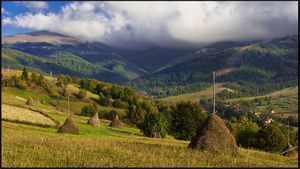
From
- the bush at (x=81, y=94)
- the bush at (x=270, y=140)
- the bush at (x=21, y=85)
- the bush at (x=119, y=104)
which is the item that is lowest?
the bush at (x=270, y=140)

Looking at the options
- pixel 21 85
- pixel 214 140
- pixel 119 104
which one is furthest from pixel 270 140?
pixel 21 85

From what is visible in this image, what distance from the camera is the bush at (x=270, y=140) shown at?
86688 millimetres

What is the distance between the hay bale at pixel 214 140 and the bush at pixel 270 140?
5951 centimetres

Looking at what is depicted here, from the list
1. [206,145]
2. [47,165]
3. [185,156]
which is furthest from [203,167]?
[206,145]

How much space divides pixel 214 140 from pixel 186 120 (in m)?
70.7

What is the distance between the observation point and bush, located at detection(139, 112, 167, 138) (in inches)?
3803

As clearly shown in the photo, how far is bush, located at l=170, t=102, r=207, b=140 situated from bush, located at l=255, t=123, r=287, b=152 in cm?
1502

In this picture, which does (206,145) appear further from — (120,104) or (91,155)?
(120,104)

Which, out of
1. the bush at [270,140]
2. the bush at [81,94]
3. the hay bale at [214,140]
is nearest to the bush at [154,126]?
the bush at [270,140]

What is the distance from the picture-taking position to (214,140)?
2969 centimetres

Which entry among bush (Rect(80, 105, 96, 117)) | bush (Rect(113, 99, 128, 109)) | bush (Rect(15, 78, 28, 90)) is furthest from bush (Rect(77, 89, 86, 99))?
A: bush (Rect(80, 105, 96, 117))

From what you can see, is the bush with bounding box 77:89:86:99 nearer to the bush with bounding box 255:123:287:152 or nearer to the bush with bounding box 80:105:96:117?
the bush with bounding box 80:105:96:117

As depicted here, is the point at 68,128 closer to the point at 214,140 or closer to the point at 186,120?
the point at 214,140

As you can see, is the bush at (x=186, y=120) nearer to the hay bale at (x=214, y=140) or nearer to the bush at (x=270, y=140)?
the bush at (x=270, y=140)
